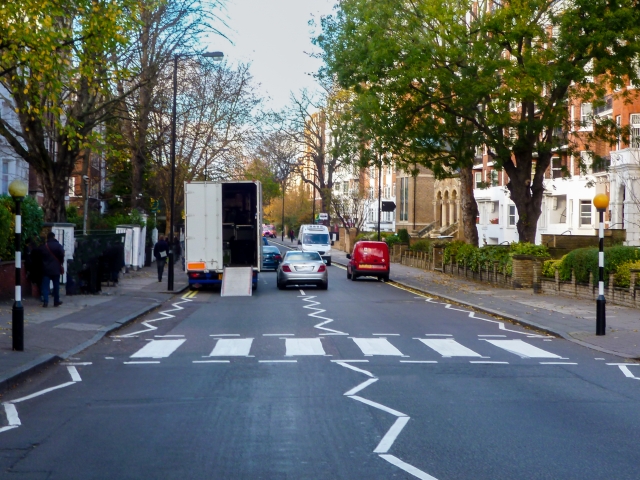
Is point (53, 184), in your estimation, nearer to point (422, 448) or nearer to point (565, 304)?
point (565, 304)

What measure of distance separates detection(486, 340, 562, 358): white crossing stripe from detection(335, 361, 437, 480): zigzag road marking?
380 centimetres

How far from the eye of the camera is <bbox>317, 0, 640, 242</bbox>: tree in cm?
2761

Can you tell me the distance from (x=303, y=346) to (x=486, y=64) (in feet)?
53.4

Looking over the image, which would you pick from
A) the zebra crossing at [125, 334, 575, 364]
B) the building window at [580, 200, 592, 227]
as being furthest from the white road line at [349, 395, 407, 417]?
the building window at [580, 200, 592, 227]

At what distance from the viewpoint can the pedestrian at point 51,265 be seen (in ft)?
68.4

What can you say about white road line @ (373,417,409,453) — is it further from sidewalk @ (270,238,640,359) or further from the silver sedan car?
the silver sedan car

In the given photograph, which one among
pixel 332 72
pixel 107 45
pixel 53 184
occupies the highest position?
pixel 332 72

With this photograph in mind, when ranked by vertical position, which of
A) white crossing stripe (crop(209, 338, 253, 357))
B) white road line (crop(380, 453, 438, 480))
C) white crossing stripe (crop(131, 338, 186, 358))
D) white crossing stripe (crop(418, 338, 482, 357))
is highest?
white road line (crop(380, 453, 438, 480))

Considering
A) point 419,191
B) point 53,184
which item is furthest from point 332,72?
point 419,191

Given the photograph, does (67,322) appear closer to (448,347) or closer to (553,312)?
(448,347)

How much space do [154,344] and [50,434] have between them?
7.53 meters

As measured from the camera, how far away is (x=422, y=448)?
7.47 meters

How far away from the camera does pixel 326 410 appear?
9227 mm

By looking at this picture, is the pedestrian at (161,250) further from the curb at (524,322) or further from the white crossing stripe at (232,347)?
the white crossing stripe at (232,347)
